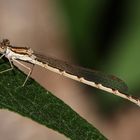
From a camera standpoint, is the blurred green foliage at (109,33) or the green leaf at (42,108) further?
the blurred green foliage at (109,33)

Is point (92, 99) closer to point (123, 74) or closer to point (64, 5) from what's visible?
point (123, 74)

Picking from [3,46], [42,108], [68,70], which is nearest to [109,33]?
[68,70]

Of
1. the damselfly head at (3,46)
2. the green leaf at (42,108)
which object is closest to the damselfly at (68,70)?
the damselfly head at (3,46)

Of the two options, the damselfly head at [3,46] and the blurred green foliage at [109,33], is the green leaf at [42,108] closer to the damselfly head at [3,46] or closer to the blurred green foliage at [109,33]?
the damselfly head at [3,46]

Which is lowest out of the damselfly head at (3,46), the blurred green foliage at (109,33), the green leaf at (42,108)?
the blurred green foliage at (109,33)

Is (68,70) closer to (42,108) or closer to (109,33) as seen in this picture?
(109,33)

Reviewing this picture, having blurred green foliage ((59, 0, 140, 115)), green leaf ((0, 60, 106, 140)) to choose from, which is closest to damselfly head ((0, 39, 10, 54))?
green leaf ((0, 60, 106, 140))

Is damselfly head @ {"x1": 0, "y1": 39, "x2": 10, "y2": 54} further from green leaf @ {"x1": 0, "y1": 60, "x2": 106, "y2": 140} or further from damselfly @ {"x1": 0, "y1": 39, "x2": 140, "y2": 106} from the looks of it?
green leaf @ {"x1": 0, "y1": 60, "x2": 106, "y2": 140}
